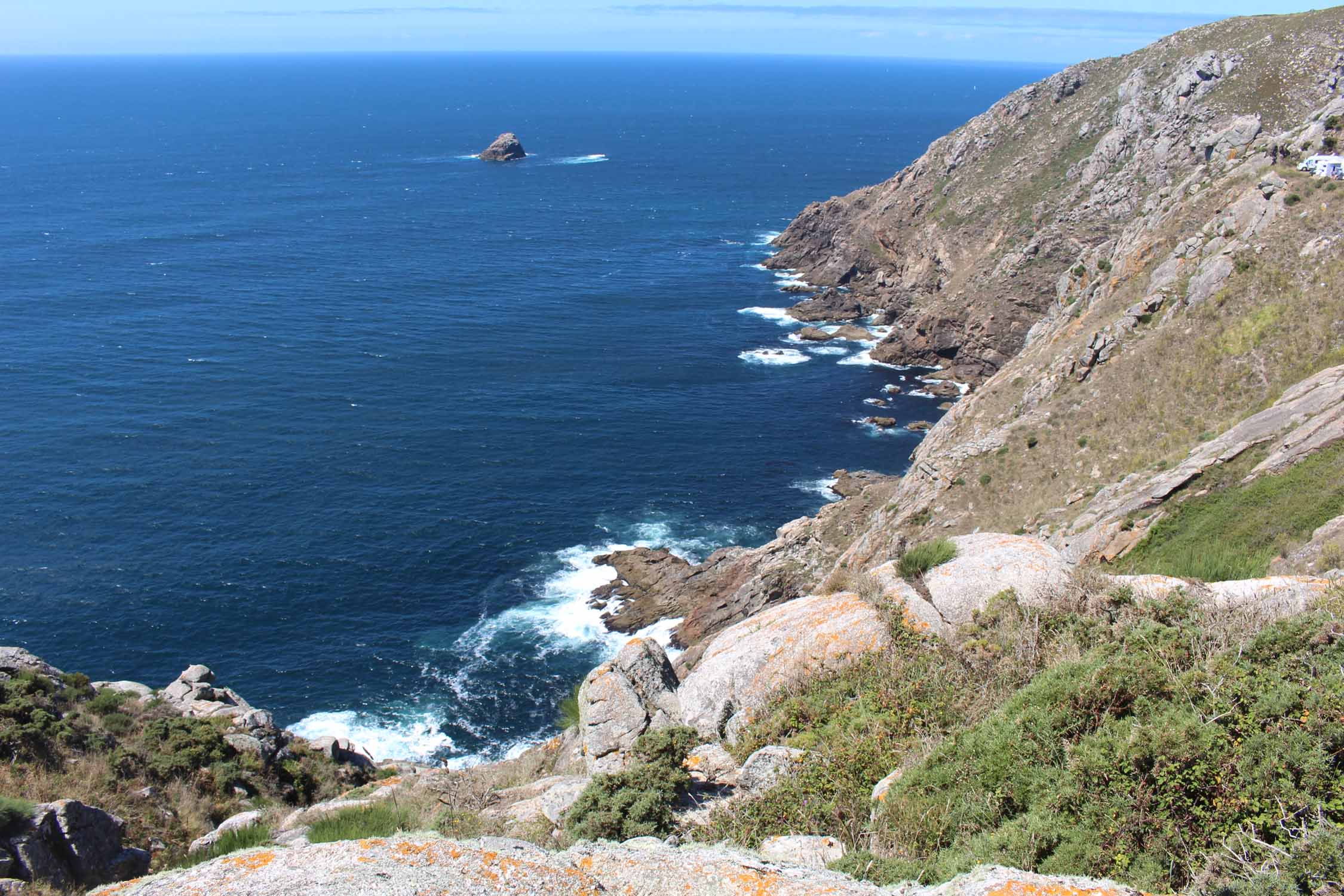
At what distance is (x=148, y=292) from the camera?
10506 cm

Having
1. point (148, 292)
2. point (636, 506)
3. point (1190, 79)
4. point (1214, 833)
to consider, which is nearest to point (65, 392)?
point (148, 292)

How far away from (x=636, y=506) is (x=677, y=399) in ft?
67.9

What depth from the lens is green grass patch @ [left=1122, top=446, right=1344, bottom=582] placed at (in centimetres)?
2138

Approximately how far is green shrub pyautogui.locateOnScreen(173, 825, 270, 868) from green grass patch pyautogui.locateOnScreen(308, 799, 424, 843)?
0.78m

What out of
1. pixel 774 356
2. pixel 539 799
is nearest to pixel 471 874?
pixel 539 799

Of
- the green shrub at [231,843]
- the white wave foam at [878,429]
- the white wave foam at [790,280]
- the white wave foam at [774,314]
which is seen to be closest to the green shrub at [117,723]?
the green shrub at [231,843]

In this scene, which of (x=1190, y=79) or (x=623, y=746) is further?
(x=1190, y=79)

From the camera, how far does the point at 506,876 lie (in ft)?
29.3

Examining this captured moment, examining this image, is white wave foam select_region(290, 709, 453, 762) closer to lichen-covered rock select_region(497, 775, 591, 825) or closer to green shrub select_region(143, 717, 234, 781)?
green shrub select_region(143, 717, 234, 781)

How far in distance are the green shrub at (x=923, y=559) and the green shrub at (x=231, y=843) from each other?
42.6 feet

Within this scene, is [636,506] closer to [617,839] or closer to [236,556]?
[236,556]

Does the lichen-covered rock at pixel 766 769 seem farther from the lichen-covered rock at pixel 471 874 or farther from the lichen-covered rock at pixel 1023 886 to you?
the lichen-covered rock at pixel 1023 886

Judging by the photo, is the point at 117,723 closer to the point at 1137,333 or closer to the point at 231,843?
the point at 231,843

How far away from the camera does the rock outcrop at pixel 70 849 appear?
541 inches
